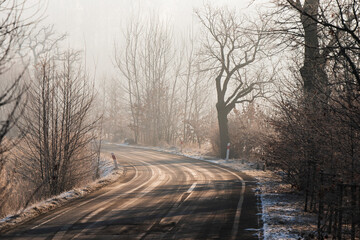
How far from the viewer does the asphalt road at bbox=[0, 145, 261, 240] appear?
7504mm

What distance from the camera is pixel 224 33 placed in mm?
27969

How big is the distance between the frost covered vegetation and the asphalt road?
1833 mm

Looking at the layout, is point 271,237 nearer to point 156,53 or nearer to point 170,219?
point 170,219

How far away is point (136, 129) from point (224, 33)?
22.0 meters

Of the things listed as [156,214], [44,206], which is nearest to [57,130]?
[44,206]

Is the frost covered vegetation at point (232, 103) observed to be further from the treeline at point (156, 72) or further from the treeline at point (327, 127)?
the treeline at point (156, 72)

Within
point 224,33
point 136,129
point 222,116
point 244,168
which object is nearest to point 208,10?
point 224,33

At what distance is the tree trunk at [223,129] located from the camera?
90.7ft

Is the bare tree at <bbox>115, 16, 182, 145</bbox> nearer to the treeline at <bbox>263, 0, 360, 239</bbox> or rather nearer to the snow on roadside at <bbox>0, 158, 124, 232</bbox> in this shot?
the snow on roadside at <bbox>0, 158, 124, 232</bbox>

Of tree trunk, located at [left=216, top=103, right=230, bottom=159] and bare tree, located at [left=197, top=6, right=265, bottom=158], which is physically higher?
bare tree, located at [left=197, top=6, right=265, bottom=158]

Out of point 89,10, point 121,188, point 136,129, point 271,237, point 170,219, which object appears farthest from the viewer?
point 89,10

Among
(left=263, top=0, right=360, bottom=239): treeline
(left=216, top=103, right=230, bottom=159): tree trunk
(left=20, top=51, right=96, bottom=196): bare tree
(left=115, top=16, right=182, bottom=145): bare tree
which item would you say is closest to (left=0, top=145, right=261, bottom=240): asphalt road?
(left=263, top=0, right=360, bottom=239): treeline

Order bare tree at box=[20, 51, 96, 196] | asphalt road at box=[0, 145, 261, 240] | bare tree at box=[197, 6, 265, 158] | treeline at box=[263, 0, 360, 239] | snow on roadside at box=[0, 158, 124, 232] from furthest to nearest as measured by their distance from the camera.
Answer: bare tree at box=[197, 6, 265, 158], bare tree at box=[20, 51, 96, 196], snow on roadside at box=[0, 158, 124, 232], asphalt road at box=[0, 145, 261, 240], treeline at box=[263, 0, 360, 239]

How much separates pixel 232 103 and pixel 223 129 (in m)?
2.15
